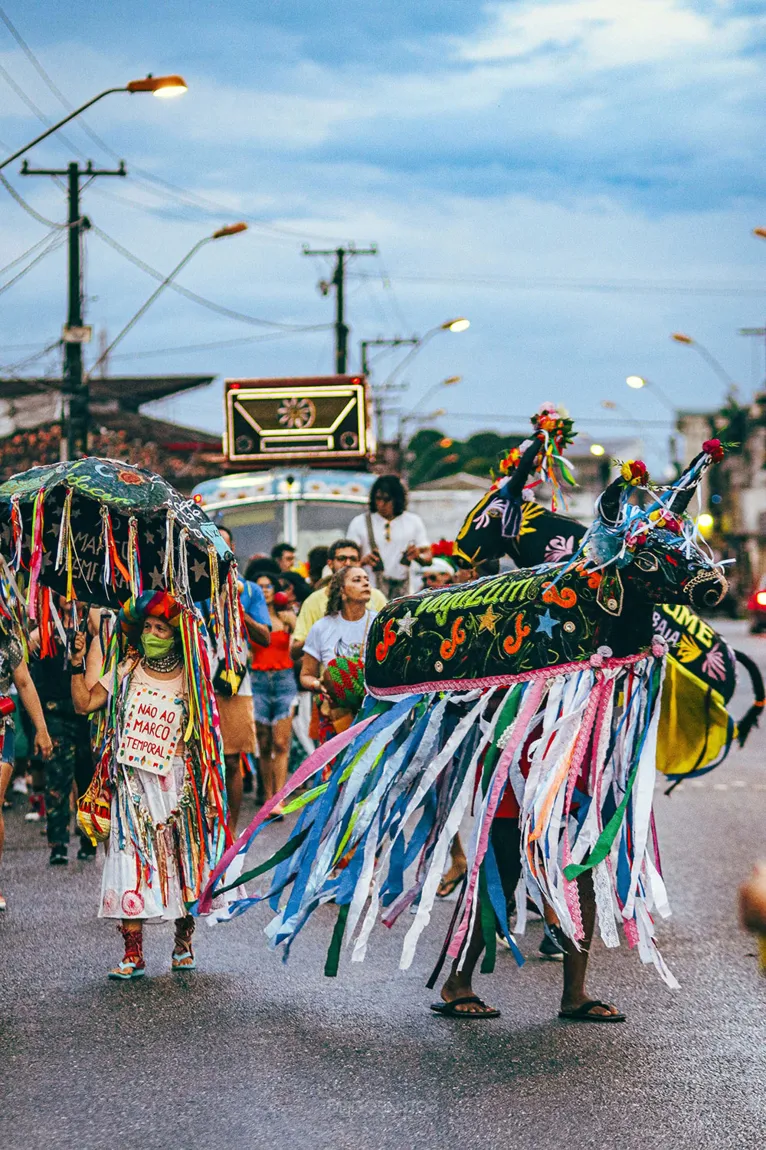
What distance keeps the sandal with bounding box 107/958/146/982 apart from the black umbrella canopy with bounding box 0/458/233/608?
57.7 inches

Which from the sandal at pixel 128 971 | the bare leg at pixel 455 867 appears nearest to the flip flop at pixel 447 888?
the bare leg at pixel 455 867

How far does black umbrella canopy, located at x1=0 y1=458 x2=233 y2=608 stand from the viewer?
6.87m

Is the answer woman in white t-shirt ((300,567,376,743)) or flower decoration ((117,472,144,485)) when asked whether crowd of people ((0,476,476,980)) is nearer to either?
woman in white t-shirt ((300,567,376,743))

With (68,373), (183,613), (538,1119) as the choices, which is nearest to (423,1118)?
(538,1119)

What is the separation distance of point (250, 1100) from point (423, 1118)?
0.53 meters

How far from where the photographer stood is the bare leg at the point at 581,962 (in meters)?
5.83

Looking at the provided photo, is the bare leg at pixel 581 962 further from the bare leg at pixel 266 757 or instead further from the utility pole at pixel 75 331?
the utility pole at pixel 75 331

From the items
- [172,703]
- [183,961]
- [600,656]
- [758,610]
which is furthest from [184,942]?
[758,610]

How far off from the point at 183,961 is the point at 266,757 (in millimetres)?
5003

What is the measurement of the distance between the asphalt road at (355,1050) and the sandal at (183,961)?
40 mm

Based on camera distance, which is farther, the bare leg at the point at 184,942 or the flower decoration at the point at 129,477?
the flower decoration at the point at 129,477

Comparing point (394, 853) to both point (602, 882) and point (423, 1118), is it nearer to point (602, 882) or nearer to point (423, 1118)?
point (602, 882)

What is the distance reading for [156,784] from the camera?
6781 mm

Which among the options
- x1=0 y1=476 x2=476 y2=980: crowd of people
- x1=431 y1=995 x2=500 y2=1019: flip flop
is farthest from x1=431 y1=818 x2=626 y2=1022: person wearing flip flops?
x1=0 y1=476 x2=476 y2=980: crowd of people
